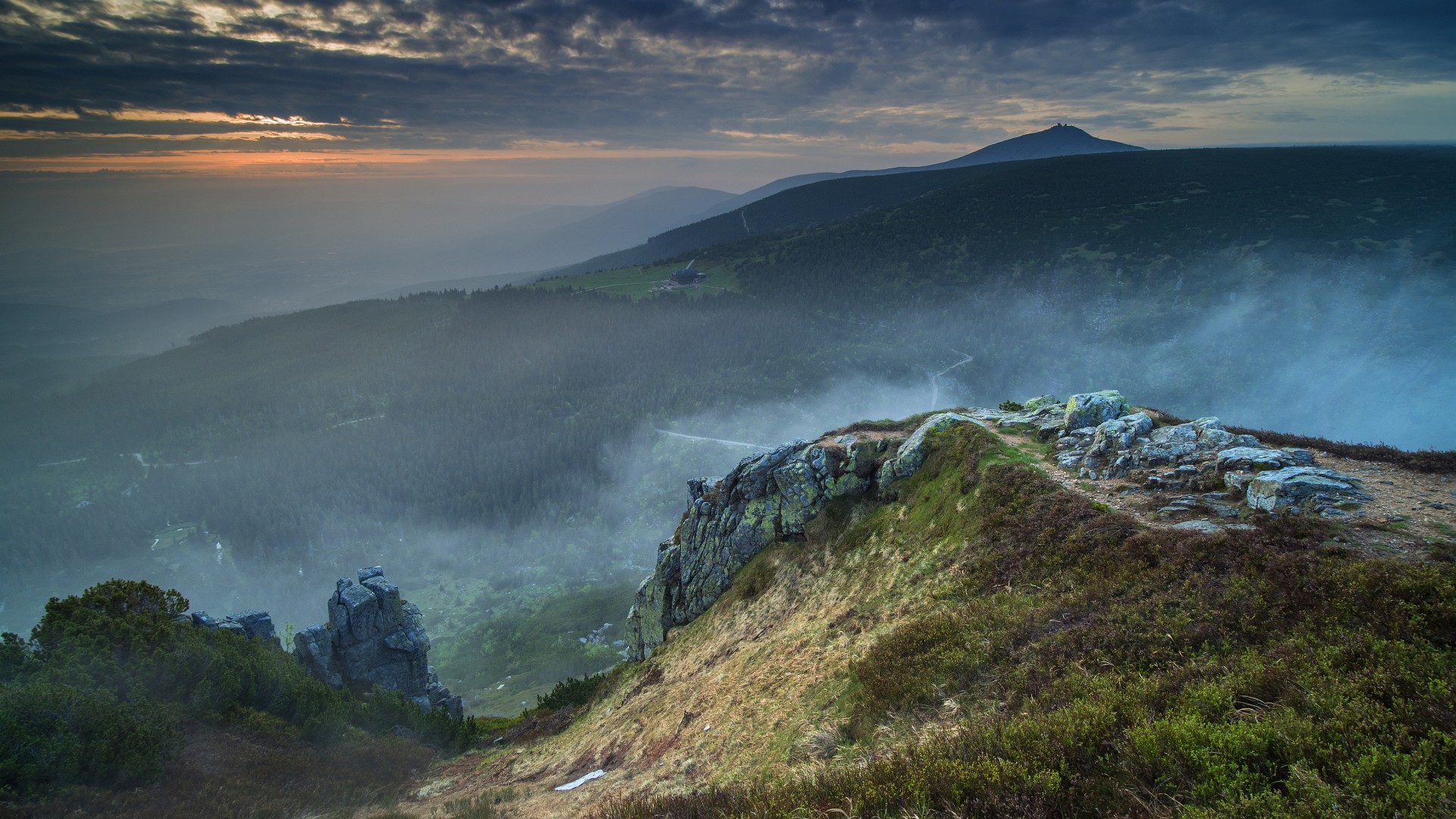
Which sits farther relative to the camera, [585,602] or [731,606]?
[585,602]

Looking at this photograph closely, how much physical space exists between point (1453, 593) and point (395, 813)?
2773 cm

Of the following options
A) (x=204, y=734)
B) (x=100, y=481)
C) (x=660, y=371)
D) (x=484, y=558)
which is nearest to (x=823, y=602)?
(x=204, y=734)

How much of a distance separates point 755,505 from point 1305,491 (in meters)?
22.7

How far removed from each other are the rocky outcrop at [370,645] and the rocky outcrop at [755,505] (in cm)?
2102

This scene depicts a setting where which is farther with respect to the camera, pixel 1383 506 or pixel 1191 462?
pixel 1191 462

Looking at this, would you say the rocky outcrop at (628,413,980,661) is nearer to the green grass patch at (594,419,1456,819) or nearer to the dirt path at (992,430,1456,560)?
the dirt path at (992,430,1456,560)

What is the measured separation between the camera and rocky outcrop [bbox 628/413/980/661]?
29297 millimetres

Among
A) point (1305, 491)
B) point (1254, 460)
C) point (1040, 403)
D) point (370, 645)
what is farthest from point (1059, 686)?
point (370, 645)

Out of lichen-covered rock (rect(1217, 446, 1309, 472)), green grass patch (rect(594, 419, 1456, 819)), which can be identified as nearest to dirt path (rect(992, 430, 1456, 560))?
green grass patch (rect(594, 419, 1456, 819))

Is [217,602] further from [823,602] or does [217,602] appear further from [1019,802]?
[1019,802]

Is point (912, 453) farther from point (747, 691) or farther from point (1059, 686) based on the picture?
point (1059, 686)

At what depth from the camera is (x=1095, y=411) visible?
24.2 m

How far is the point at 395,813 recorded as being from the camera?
19594mm

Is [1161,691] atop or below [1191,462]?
atop
